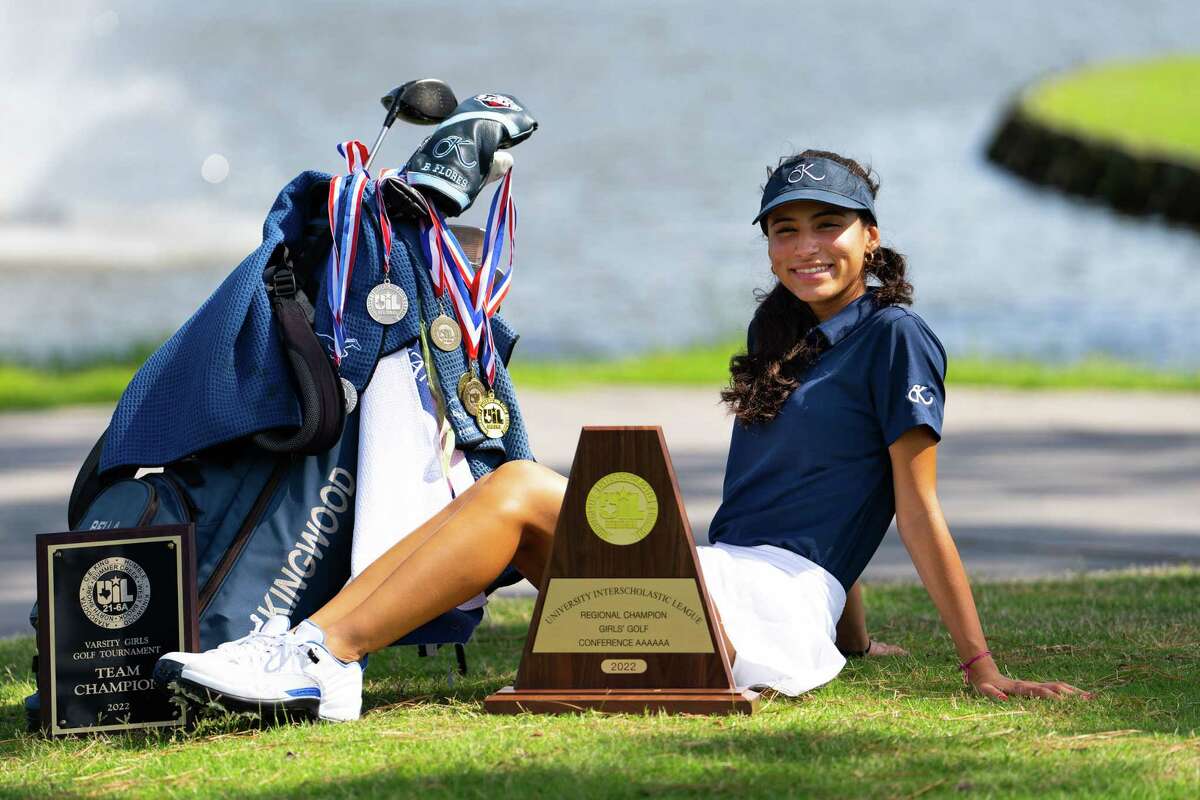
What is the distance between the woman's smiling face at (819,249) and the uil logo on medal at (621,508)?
2.03 ft

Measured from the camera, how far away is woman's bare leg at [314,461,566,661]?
3639 millimetres

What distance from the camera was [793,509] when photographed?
12.5 feet

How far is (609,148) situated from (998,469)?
17.8 metres

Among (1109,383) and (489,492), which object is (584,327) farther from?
(489,492)

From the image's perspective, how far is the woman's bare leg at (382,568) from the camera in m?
3.66

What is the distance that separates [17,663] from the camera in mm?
4812

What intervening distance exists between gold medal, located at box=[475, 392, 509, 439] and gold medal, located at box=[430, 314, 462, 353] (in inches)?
5.8

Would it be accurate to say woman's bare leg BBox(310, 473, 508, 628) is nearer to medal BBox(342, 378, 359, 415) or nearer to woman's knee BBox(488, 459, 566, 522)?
woman's knee BBox(488, 459, 566, 522)

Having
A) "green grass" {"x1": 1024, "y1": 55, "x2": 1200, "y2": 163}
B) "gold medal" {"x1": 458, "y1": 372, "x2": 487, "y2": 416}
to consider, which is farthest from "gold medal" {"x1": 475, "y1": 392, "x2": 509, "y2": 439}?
"green grass" {"x1": 1024, "y1": 55, "x2": 1200, "y2": 163}

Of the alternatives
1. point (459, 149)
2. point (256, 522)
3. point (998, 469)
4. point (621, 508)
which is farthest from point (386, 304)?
point (998, 469)

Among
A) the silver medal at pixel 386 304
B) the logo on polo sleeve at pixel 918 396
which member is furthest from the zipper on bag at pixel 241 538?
the logo on polo sleeve at pixel 918 396

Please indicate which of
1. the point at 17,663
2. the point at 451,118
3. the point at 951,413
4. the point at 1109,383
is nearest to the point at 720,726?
the point at 451,118

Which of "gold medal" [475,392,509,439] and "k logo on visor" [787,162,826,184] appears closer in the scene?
"k logo on visor" [787,162,826,184]

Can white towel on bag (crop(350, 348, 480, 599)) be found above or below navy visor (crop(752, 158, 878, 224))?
below
